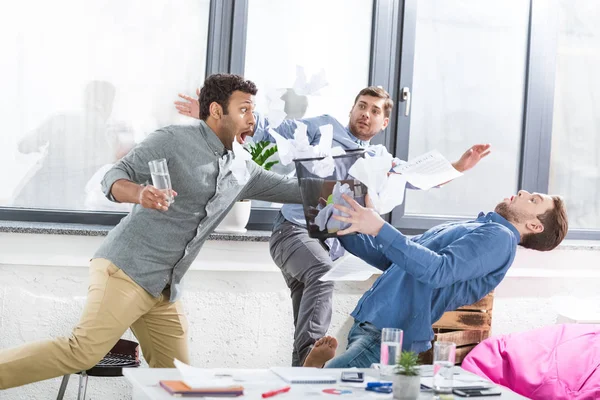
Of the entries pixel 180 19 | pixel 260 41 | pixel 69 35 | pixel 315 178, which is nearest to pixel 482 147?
pixel 315 178

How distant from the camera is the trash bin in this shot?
2580 mm

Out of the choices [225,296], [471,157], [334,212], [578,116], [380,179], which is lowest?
[225,296]

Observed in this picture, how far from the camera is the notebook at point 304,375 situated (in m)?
2.18

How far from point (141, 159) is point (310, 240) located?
0.90m

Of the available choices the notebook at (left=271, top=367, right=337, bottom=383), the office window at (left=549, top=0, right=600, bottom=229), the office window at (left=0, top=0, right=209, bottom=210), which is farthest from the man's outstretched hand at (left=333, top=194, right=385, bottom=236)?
the office window at (left=549, top=0, right=600, bottom=229)

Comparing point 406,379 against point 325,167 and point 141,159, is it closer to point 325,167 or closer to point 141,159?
point 325,167

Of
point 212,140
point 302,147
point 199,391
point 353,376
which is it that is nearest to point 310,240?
point 212,140

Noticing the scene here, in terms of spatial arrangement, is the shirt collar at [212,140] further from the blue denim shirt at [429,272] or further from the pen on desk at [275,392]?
the pen on desk at [275,392]

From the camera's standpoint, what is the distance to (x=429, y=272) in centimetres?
260

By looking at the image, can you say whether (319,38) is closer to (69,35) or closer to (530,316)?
(69,35)

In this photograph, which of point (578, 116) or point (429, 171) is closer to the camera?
point (429, 171)

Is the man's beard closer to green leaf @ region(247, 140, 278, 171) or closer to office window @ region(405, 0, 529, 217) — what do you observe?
green leaf @ region(247, 140, 278, 171)

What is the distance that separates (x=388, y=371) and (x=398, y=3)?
241cm

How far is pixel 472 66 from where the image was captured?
4.33 m
